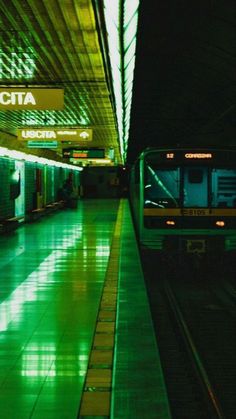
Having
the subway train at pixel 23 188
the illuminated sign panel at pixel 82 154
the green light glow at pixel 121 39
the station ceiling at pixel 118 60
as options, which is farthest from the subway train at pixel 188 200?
the illuminated sign panel at pixel 82 154

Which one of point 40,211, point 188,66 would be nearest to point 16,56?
point 188,66

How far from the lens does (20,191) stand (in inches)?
926

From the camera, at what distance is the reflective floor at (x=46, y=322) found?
4.90 meters

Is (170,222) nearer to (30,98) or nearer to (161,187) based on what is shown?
(161,187)

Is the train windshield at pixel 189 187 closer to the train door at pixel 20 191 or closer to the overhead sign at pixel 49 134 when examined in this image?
the overhead sign at pixel 49 134

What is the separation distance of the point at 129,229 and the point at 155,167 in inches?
317

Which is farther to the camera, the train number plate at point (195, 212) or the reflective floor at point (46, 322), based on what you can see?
the train number plate at point (195, 212)

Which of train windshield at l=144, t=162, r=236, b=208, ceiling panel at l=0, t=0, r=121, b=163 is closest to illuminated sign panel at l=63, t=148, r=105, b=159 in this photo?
ceiling panel at l=0, t=0, r=121, b=163

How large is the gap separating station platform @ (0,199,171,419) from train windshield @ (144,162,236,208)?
147cm

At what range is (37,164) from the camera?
2831cm

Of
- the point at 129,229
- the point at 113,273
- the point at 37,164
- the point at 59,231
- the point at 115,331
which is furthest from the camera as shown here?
the point at 37,164

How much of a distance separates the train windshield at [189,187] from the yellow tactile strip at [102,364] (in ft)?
12.6

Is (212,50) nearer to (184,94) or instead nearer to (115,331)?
(184,94)

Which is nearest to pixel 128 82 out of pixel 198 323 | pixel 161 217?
pixel 161 217
